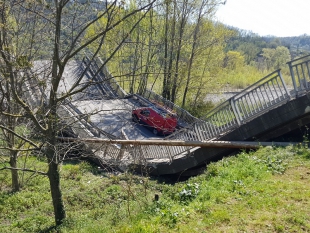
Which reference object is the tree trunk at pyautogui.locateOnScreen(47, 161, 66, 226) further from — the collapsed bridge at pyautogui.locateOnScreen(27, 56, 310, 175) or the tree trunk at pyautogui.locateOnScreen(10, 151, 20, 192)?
the tree trunk at pyautogui.locateOnScreen(10, 151, 20, 192)

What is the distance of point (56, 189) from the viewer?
7238 millimetres

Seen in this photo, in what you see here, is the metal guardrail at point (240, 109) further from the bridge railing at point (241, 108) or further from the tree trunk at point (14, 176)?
the tree trunk at point (14, 176)

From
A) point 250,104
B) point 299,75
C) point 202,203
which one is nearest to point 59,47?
point 202,203

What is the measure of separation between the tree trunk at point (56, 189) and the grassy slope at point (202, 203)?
29cm

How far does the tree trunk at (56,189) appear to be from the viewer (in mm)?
7176

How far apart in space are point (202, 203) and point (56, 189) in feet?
11.6

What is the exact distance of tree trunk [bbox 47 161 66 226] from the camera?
7.18 metres

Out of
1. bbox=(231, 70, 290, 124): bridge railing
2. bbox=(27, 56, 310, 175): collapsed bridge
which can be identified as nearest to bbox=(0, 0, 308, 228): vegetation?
bbox=(27, 56, 310, 175): collapsed bridge

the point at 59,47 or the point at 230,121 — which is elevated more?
the point at 59,47

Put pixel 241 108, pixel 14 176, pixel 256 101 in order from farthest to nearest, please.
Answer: pixel 241 108 < pixel 256 101 < pixel 14 176

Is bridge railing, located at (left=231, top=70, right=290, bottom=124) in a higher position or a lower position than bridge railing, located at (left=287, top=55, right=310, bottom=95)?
lower

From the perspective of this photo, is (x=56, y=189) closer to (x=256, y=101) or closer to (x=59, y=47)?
(x=59, y=47)

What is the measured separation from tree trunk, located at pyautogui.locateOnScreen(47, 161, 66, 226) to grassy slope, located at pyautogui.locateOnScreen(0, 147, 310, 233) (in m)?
0.29

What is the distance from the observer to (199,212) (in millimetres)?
5953
